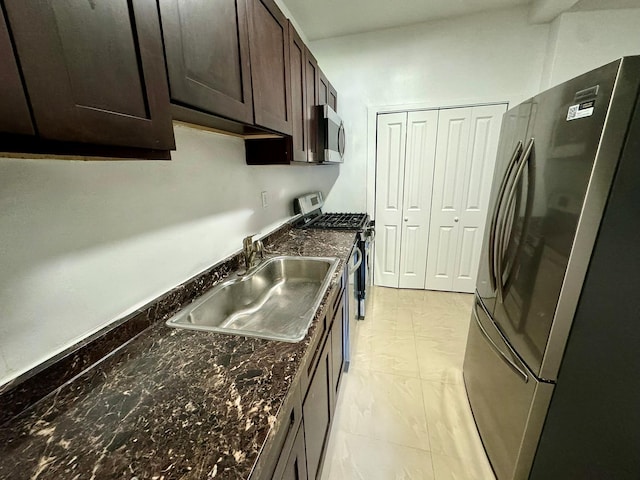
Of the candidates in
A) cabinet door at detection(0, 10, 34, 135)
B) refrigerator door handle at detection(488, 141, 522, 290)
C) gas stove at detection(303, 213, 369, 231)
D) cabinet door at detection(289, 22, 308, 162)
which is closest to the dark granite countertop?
cabinet door at detection(0, 10, 34, 135)

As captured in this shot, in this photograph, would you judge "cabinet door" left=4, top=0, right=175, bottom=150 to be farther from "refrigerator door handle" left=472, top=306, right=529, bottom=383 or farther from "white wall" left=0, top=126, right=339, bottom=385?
"refrigerator door handle" left=472, top=306, right=529, bottom=383

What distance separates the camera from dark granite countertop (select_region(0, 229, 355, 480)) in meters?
0.55

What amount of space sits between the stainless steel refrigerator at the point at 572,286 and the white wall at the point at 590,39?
1728mm

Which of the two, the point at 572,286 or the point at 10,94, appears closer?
the point at 10,94

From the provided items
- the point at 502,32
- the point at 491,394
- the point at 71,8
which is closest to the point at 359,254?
the point at 491,394

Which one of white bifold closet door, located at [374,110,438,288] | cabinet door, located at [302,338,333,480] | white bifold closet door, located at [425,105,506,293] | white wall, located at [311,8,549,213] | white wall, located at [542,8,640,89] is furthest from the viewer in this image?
white bifold closet door, located at [374,110,438,288]

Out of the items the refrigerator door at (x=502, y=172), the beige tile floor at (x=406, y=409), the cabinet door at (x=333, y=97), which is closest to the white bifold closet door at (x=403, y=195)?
the cabinet door at (x=333, y=97)

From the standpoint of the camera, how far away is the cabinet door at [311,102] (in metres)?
1.83

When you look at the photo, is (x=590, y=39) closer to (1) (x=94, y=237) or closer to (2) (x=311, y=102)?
(2) (x=311, y=102)

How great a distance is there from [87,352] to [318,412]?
0.87m

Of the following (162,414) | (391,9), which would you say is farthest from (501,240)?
(391,9)

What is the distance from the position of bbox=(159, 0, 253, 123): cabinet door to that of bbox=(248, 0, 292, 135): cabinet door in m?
0.06

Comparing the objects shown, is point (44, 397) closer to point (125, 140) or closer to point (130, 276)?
point (130, 276)

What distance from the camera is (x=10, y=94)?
1.35ft
